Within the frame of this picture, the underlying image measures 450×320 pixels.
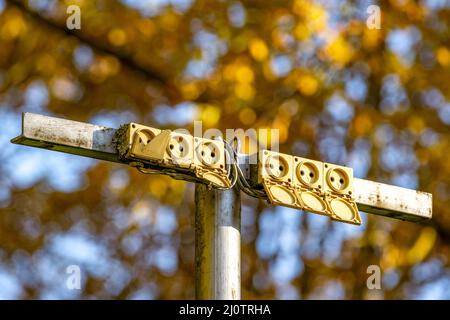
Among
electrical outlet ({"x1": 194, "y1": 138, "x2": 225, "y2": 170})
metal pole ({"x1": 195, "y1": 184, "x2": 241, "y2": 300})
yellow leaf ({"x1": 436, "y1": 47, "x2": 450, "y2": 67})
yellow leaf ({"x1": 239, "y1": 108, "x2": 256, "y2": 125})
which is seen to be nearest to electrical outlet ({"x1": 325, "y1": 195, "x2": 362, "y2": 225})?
metal pole ({"x1": 195, "y1": 184, "x2": 241, "y2": 300})

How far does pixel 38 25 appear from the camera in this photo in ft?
42.9

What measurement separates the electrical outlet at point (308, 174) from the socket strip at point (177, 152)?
1.39 feet

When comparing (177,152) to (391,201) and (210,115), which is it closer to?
(391,201)

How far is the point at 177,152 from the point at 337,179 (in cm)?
96

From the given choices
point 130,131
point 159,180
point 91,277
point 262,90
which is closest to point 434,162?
point 262,90

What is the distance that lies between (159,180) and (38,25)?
1805 millimetres

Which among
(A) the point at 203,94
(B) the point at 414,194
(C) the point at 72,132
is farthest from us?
(A) the point at 203,94

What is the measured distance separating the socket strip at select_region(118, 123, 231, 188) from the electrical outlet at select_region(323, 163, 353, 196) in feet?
2.00

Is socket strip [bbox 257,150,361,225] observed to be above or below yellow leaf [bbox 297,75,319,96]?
below

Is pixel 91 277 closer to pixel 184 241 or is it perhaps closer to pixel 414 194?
pixel 184 241

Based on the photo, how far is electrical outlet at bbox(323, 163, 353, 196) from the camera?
768cm

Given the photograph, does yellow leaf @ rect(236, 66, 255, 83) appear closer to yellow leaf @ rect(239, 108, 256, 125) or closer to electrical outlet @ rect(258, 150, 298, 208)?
yellow leaf @ rect(239, 108, 256, 125)

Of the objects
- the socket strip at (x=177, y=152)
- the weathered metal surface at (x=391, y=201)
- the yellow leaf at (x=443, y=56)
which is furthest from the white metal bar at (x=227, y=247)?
the yellow leaf at (x=443, y=56)

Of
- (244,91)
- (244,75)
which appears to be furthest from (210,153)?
(244,75)
